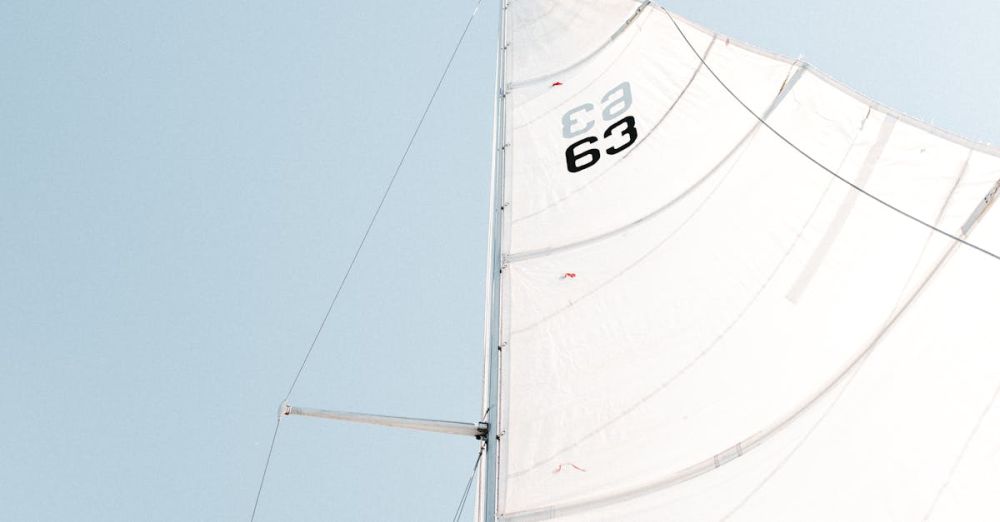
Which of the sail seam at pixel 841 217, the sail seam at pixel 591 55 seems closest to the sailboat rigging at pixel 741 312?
the sail seam at pixel 841 217

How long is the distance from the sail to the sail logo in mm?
24

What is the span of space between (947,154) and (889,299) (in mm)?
A: 822

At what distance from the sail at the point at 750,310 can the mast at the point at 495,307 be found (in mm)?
51

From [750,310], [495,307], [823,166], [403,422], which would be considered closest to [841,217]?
[823,166]

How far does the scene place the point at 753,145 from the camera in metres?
4.33

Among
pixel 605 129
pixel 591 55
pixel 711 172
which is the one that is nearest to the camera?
pixel 711 172

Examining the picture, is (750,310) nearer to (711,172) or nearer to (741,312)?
(741,312)

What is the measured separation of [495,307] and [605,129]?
1670 millimetres

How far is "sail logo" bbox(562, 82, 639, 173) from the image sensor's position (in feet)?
16.9

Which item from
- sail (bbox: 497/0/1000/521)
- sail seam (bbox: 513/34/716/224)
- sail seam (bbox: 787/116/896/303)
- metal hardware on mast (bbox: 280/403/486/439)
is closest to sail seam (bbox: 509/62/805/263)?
sail (bbox: 497/0/1000/521)

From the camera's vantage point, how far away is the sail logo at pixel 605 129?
5145 mm

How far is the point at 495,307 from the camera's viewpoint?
4.48 meters

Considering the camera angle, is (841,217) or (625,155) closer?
(841,217)

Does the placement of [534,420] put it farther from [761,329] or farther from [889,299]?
[889,299]
